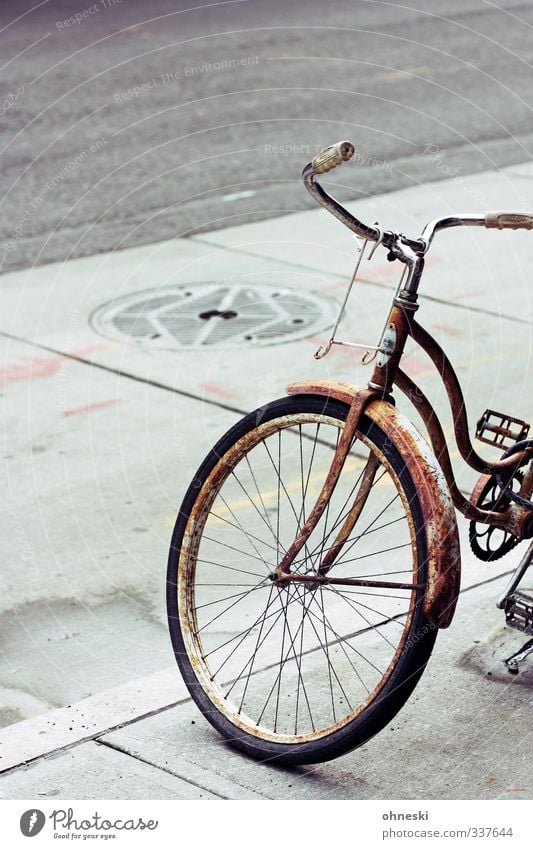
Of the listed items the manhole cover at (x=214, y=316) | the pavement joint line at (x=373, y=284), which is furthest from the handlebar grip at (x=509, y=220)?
the pavement joint line at (x=373, y=284)

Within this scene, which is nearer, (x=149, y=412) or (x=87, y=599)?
(x=87, y=599)

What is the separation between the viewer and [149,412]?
5793mm

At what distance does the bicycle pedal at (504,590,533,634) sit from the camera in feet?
12.2

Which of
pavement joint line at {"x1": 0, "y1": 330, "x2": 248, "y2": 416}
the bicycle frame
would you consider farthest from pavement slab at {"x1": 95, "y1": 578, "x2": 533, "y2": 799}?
pavement joint line at {"x1": 0, "y1": 330, "x2": 248, "y2": 416}

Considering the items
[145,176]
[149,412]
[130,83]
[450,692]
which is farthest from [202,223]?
[450,692]

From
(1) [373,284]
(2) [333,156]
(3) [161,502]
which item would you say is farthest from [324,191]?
(1) [373,284]

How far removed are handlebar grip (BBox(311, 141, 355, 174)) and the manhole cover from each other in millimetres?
3539

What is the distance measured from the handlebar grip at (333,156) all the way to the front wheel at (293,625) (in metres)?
0.64

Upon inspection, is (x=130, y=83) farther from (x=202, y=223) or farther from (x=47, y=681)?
(x=47, y=681)

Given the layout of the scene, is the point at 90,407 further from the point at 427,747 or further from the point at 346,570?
the point at 427,747

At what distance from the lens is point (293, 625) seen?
4098 mm

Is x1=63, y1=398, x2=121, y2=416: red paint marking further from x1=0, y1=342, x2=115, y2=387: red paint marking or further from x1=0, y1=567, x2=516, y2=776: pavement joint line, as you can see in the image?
x1=0, y1=567, x2=516, y2=776: pavement joint line
